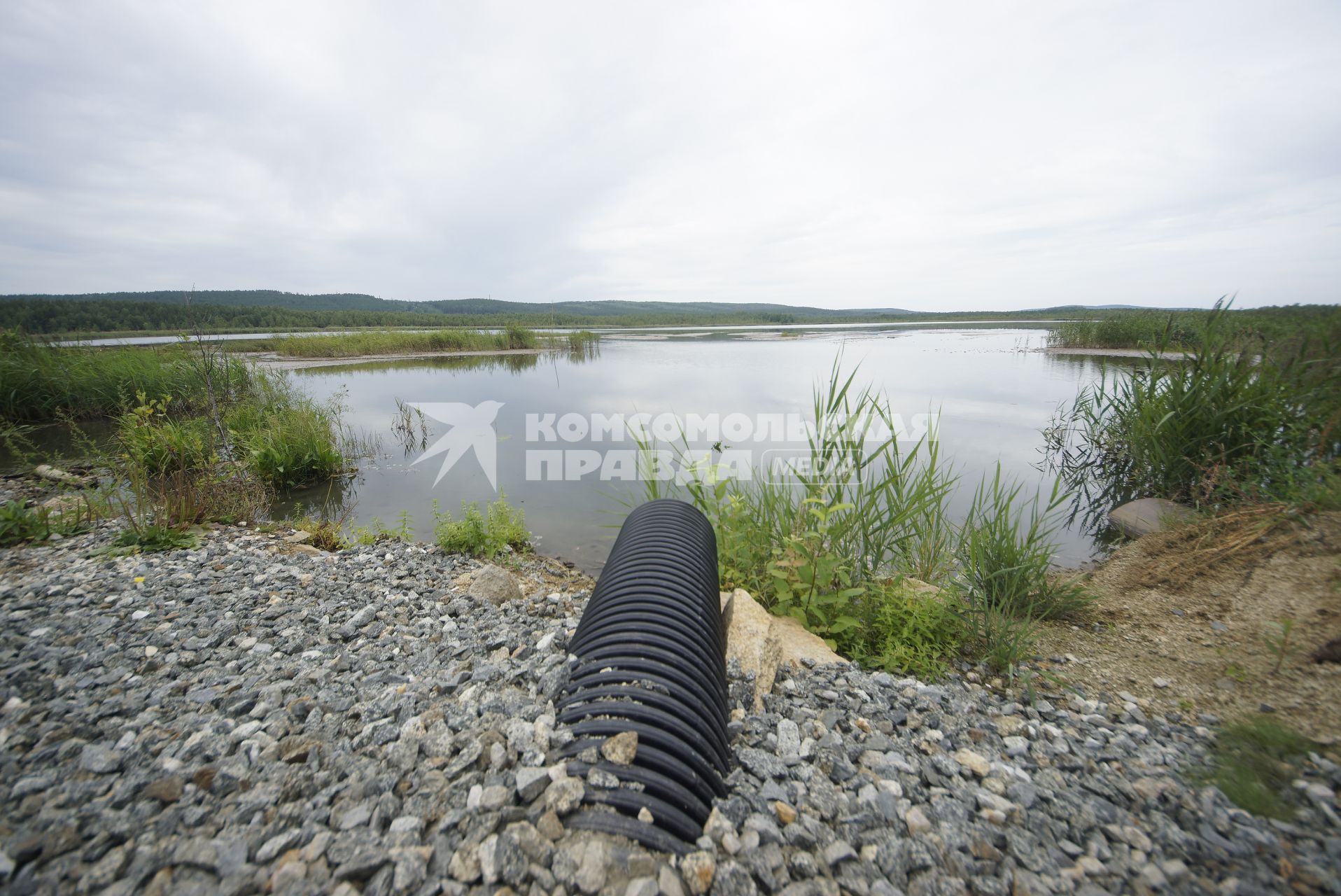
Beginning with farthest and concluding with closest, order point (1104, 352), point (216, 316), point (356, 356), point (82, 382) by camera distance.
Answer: point (356, 356)
point (1104, 352)
point (216, 316)
point (82, 382)

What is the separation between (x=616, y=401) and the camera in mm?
13930

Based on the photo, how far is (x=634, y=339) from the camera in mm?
39094

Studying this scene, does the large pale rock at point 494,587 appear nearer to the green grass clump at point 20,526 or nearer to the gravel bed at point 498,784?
the gravel bed at point 498,784

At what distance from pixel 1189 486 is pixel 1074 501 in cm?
143

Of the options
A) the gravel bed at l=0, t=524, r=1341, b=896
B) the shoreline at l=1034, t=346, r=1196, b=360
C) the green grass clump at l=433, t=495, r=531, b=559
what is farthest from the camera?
the shoreline at l=1034, t=346, r=1196, b=360

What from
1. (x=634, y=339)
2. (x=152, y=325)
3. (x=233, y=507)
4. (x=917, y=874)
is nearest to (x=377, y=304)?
(x=152, y=325)

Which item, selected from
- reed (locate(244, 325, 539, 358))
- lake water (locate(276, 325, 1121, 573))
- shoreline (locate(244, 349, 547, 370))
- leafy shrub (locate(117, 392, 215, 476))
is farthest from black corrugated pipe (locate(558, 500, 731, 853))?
reed (locate(244, 325, 539, 358))

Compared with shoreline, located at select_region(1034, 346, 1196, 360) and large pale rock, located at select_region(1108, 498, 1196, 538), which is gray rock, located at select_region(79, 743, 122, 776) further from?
shoreline, located at select_region(1034, 346, 1196, 360)

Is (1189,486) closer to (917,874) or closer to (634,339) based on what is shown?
(917,874)

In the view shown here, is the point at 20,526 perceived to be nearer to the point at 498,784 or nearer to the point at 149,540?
the point at 149,540

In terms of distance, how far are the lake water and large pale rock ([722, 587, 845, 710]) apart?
1.81 metres

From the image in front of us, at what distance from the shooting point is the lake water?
22.6 ft

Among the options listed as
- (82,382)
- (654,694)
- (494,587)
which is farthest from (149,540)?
(82,382)

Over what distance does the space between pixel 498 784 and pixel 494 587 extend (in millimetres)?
2346
